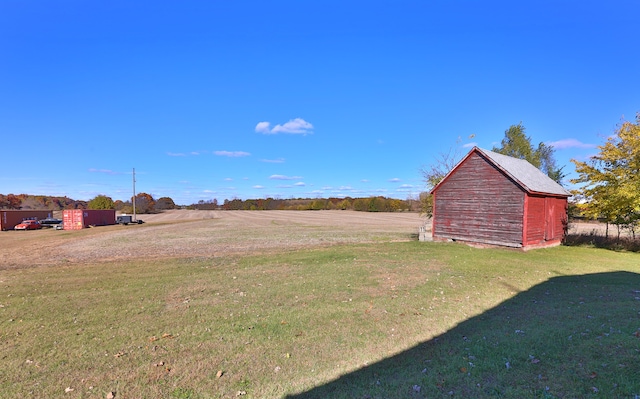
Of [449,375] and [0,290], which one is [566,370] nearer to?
[449,375]

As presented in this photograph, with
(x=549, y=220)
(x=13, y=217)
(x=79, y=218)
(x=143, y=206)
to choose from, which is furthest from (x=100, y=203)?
(x=549, y=220)

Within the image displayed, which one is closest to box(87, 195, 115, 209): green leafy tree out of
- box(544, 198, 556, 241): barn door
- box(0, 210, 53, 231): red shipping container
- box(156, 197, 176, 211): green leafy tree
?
box(0, 210, 53, 231): red shipping container

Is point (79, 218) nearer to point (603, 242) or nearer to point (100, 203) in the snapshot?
point (100, 203)

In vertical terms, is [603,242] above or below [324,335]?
above

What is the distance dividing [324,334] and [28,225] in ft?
186

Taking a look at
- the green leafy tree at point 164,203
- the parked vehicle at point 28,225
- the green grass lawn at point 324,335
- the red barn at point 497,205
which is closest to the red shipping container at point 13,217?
the parked vehicle at point 28,225

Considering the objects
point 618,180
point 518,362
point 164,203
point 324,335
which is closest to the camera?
point 518,362

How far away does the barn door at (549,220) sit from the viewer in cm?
2131

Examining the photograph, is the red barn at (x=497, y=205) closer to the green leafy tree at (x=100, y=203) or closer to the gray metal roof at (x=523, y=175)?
the gray metal roof at (x=523, y=175)

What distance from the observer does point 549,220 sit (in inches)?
856

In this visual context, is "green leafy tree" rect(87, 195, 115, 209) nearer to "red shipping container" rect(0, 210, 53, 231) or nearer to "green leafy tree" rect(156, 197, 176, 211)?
"red shipping container" rect(0, 210, 53, 231)

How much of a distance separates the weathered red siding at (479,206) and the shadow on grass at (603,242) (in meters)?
7.70

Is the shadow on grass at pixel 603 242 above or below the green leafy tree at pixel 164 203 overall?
below

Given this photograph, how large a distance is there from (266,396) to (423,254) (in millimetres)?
14472
